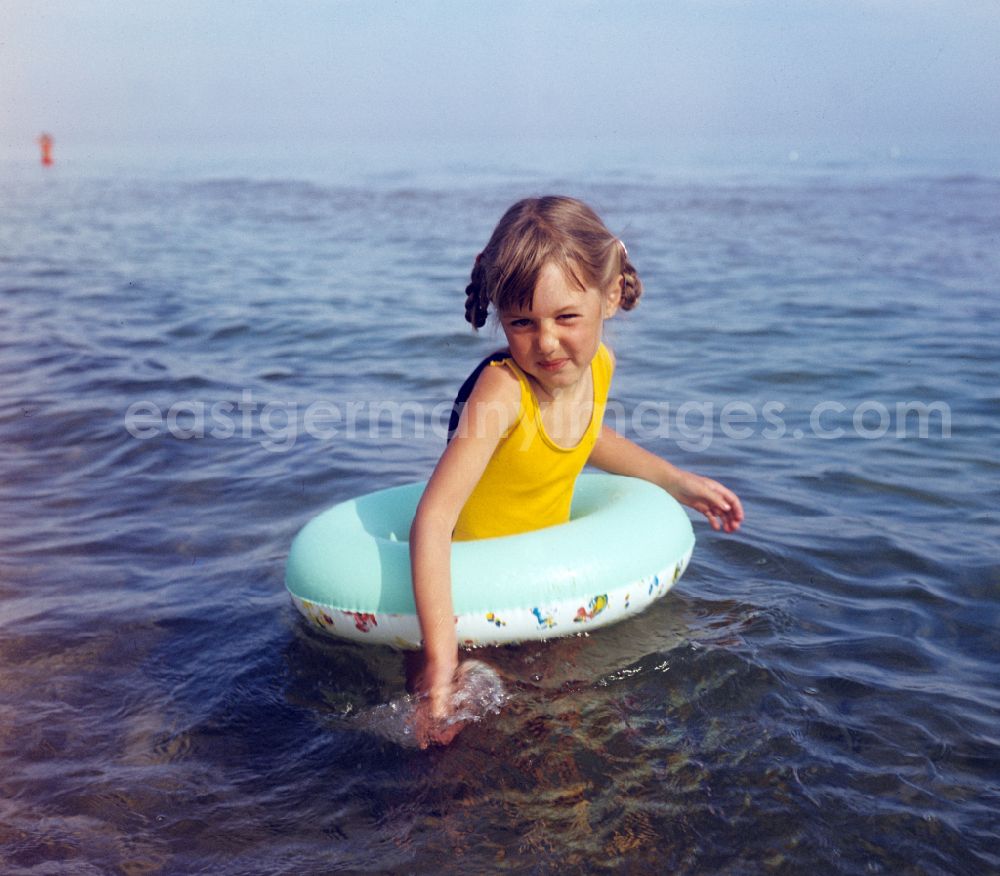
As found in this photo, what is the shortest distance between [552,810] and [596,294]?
4.67 feet

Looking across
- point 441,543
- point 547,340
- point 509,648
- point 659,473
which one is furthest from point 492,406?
point 659,473

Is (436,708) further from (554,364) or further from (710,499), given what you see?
(710,499)

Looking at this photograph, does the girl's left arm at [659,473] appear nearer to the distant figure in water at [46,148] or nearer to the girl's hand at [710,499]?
the girl's hand at [710,499]

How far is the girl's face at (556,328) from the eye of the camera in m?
2.99

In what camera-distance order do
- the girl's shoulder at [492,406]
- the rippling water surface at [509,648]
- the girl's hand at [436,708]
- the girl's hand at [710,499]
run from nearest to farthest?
the rippling water surface at [509,648] → the girl's hand at [436,708] → the girl's shoulder at [492,406] → the girl's hand at [710,499]

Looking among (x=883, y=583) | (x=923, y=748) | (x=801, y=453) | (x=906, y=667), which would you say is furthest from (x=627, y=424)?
(x=923, y=748)

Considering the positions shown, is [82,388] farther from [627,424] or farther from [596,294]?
[596,294]

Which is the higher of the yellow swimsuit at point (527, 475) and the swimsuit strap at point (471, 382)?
the swimsuit strap at point (471, 382)

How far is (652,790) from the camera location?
8.88 feet

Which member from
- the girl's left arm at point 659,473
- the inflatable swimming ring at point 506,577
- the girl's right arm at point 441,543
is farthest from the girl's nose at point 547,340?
the girl's left arm at point 659,473

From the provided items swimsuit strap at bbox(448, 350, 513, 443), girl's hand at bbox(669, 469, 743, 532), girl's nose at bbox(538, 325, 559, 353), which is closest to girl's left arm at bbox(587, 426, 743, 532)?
girl's hand at bbox(669, 469, 743, 532)

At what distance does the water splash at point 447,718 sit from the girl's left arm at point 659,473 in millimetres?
1027

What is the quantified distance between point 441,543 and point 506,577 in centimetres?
26

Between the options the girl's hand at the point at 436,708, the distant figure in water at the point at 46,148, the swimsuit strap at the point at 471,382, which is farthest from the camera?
the distant figure in water at the point at 46,148
